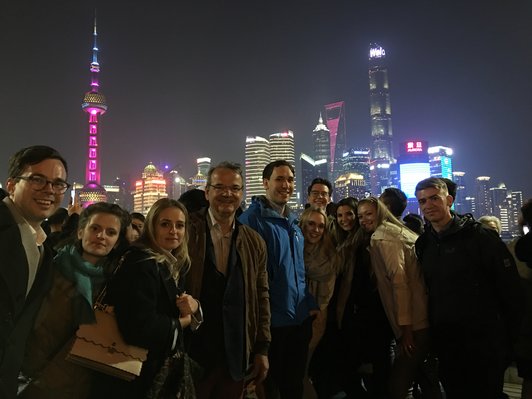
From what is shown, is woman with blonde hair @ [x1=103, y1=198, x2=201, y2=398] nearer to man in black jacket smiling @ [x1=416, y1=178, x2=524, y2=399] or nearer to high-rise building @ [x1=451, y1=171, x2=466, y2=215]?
man in black jacket smiling @ [x1=416, y1=178, x2=524, y2=399]

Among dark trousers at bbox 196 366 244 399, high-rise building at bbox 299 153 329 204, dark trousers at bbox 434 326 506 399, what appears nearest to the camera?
dark trousers at bbox 196 366 244 399

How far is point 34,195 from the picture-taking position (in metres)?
2.07

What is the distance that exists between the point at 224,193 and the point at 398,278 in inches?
73.9

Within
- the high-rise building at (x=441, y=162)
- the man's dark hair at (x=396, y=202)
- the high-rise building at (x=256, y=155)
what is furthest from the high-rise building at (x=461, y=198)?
the man's dark hair at (x=396, y=202)

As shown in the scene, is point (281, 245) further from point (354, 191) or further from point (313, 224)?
point (354, 191)

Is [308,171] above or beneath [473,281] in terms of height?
above

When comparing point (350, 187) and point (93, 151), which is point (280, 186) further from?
point (350, 187)

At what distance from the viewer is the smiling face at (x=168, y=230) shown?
2639 mm

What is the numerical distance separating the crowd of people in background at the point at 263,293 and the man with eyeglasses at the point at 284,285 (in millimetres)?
13

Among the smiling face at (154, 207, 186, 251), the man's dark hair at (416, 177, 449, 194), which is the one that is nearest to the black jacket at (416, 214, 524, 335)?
the man's dark hair at (416, 177, 449, 194)

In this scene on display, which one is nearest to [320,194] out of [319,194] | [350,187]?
[319,194]

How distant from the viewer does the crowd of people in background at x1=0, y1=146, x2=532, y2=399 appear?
83.5 inches

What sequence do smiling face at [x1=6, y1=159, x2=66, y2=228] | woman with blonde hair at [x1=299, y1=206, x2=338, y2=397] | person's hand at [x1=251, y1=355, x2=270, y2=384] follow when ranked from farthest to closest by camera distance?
woman with blonde hair at [x1=299, y1=206, x2=338, y2=397] → person's hand at [x1=251, y1=355, x2=270, y2=384] → smiling face at [x1=6, y1=159, x2=66, y2=228]

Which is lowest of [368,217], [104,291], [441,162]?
[104,291]
